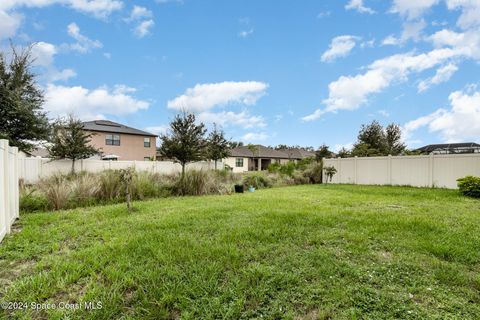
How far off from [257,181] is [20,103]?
1206 cm

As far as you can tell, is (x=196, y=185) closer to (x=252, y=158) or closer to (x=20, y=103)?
(x=20, y=103)

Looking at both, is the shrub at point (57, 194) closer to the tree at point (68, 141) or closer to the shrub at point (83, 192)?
the shrub at point (83, 192)

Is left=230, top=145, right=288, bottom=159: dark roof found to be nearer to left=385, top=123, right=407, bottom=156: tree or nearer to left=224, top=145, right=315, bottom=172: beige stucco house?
left=224, top=145, right=315, bottom=172: beige stucco house

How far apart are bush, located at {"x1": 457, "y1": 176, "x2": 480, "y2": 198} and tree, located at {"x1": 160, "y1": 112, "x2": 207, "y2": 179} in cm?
1154

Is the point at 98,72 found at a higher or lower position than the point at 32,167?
higher

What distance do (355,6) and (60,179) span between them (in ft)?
39.3

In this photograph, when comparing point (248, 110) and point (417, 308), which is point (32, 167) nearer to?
point (248, 110)

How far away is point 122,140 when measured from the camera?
28016mm

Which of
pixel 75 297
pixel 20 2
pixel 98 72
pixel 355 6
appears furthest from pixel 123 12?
pixel 75 297

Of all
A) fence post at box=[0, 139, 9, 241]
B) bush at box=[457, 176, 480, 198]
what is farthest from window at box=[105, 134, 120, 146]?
bush at box=[457, 176, 480, 198]

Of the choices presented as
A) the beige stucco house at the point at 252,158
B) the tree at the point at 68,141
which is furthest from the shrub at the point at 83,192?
the beige stucco house at the point at 252,158

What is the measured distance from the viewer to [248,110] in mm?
18297

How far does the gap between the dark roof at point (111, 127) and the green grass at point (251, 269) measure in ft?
82.7

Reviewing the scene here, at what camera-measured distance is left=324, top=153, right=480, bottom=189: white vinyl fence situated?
36.3ft
